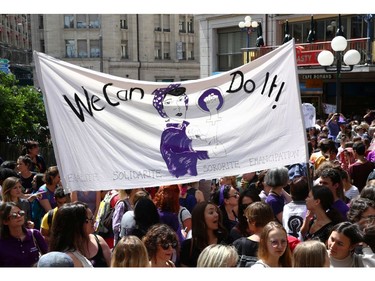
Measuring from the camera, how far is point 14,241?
470cm

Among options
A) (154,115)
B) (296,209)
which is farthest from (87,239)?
(296,209)

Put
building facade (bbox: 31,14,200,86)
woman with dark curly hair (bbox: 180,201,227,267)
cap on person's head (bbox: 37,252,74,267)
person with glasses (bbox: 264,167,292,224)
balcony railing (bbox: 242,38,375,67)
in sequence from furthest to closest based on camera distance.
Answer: building facade (bbox: 31,14,200,86) → balcony railing (bbox: 242,38,375,67) → person with glasses (bbox: 264,167,292,224) → woman with dark curly hair (bbox: 180,201,227,267) → cap on person's head (bbox: 37,252,74,267)

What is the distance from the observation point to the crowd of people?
13.2ft

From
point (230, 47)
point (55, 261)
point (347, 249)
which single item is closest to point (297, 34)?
point (230, 47)

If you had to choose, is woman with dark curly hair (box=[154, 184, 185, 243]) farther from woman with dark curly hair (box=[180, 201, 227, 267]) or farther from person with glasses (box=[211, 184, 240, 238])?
woman with dark curly hair (box=[180, 201, 227, 267])

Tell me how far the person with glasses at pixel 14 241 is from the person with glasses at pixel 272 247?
70.4 inches

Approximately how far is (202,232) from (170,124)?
1165 mm

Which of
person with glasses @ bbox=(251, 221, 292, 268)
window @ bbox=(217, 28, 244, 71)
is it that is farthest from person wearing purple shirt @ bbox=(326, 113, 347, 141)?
window @ bbox=(217, 28, 244, 71)

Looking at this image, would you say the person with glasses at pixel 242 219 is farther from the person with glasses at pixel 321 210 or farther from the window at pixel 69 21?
the window at pixel 69 21

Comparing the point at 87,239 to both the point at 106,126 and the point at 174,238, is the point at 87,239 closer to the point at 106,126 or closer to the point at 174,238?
the point at 174,238

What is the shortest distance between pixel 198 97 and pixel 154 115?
0.45 m

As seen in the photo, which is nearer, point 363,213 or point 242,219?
point 363,213

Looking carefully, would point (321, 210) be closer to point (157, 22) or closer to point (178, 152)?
point (178, 152)

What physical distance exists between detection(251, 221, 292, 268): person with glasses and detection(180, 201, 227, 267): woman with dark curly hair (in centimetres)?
71
